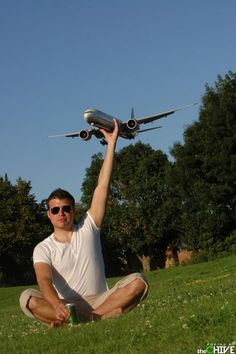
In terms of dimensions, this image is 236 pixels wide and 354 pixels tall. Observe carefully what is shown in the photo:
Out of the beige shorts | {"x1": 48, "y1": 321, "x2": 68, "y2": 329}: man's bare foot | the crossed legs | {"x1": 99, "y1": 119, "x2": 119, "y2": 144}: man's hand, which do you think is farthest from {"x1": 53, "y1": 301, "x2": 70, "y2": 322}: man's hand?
{"x1": 99, "y1": 119, "x2": 119, "y2": 144}: man's hand

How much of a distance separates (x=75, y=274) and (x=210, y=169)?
167 feet

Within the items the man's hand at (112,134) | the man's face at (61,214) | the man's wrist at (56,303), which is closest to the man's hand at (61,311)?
the man's wrist at (56,303)

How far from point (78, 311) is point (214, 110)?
166ft

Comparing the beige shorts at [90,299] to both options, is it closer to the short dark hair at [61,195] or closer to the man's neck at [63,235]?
the man's neck at [63,235]

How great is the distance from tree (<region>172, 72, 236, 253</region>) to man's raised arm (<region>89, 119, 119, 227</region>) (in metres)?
46.5

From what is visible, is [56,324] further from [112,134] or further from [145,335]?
[112,134]

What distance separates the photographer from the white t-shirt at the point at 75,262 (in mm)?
8656

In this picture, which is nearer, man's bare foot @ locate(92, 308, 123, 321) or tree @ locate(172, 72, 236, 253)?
man's bare foot @ locate(92, 308, 123, 321)

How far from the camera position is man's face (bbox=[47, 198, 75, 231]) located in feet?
28.9

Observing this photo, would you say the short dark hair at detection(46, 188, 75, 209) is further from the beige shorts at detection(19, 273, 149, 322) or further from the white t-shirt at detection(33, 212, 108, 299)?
the beige shorts at detection(19, 273, 149, 322)

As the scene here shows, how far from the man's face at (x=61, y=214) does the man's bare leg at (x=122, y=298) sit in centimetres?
114

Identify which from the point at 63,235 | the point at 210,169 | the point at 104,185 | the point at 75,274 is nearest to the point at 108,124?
the point at 104,185

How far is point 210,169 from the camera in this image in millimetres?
58781

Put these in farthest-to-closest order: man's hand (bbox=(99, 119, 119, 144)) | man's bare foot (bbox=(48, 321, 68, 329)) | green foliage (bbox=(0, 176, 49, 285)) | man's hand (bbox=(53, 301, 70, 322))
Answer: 1. green foliage (bbox=(0, 176, 49, 285))
2. man's hand (bbox=(99, 119, 119, 144))
3. man's bare foot (bbox=(48, 321, 68, 329))
4. man's hand (bbox=(53, 301, 70, 322))
